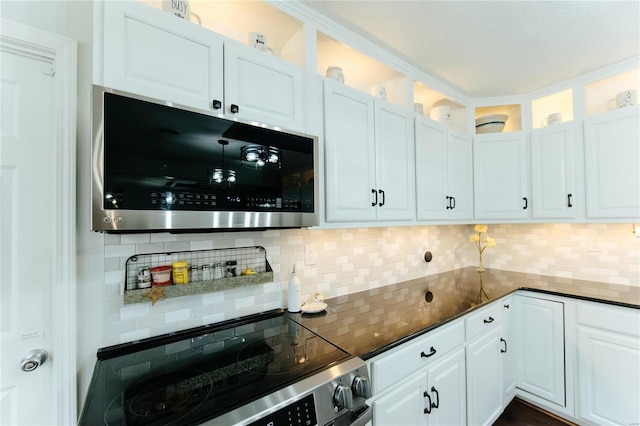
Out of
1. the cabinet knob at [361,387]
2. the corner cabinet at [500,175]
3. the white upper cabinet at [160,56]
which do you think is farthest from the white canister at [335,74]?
the corner cabinet at [500,175]

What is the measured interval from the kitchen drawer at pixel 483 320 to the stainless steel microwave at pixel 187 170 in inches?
48.6

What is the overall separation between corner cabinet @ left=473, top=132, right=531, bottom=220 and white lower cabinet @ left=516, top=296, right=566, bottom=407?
0.79m

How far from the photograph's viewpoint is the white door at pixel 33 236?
3.25 feet

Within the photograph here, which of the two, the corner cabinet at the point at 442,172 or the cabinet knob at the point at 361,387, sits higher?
the corner cabinet at the point at 442,172

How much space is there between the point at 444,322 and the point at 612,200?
5.72 ft

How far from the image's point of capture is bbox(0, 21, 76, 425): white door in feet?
3.25

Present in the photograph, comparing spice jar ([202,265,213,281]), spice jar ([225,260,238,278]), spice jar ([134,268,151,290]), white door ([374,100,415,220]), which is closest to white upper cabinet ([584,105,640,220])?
white door ([374,100,415,220])

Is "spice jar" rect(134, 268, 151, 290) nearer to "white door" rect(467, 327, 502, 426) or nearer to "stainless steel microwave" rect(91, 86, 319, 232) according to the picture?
"stainless steel microwave" rect(91, 86, 319, 232)

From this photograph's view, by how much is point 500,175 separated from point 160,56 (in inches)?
107

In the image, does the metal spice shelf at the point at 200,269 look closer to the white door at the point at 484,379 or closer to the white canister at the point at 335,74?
the white canister at the point at 335,74

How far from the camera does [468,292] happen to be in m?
2.00

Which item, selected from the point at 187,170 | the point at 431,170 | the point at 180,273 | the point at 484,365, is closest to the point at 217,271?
the point at 180,273

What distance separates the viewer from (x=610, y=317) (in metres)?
1.76

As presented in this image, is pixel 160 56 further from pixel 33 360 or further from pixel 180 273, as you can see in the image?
pixel 33 360
